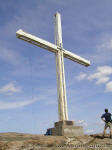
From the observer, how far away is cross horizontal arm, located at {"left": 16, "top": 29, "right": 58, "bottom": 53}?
1297 centimetres

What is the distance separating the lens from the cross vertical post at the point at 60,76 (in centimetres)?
1344

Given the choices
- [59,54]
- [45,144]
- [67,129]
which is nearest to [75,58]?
[59,54]

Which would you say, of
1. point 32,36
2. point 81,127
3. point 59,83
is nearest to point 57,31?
point 32,36

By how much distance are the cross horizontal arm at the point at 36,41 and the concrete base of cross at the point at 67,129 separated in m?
5.04

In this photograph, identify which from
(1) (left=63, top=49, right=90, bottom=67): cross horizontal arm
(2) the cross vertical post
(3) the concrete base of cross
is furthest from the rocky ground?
(1) (left=63, top=49, right=90, bottom=67): cross horizontal arm

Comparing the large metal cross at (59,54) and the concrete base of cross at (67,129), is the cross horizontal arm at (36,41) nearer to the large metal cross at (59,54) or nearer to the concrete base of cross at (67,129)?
the large metal cross at (59,54)

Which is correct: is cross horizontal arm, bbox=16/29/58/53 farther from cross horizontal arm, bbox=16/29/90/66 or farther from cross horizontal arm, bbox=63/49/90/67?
cross horizontal arm, bbox=63/49/90/67

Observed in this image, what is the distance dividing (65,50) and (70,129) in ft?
19.2

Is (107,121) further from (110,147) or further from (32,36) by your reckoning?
(32,36)

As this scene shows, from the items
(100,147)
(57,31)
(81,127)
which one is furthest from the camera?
(57,31)

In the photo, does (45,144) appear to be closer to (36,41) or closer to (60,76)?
(60,76)

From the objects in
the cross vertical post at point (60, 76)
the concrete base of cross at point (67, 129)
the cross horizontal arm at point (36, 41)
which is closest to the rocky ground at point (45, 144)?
the concrete base of cross at point (67, 129)

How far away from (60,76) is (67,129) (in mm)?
3515

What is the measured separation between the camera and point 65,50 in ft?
50.8
